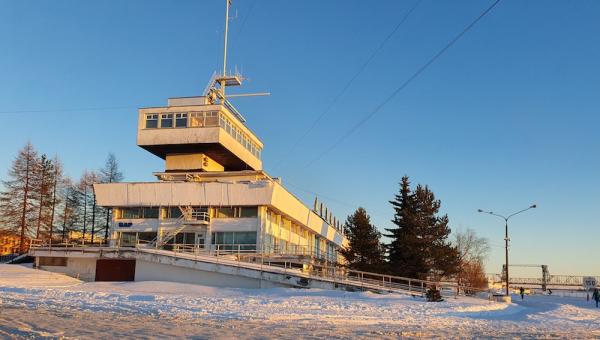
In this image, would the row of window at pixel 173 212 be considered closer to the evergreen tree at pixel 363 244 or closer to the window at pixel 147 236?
the window at pixel 147 236

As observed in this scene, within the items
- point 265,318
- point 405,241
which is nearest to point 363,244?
point 405,241

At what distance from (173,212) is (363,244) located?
58.6 ft

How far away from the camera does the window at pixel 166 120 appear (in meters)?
54.6

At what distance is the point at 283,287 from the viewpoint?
37.6m

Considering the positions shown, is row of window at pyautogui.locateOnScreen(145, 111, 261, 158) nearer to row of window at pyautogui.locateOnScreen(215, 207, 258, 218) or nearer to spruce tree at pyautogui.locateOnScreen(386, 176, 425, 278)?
row of window at pyautogui.locateOnScreen(215, 207, 258, 218)

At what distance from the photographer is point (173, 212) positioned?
5100cm

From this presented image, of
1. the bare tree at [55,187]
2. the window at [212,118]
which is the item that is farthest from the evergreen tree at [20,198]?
the window at [212,118]

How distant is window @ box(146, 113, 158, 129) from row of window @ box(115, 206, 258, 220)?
27.9ft

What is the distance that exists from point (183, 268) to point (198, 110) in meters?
18.7

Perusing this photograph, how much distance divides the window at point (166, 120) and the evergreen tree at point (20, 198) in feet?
67.2

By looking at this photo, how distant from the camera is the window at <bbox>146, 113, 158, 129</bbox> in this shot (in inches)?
2156

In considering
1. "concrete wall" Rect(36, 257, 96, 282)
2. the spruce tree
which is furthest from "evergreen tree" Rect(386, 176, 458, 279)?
"concrete wall" Rect(36, 257, 96, 282)

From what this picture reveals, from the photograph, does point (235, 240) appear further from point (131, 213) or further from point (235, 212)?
point (131, 213)

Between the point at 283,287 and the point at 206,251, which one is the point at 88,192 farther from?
the point at 283,287
